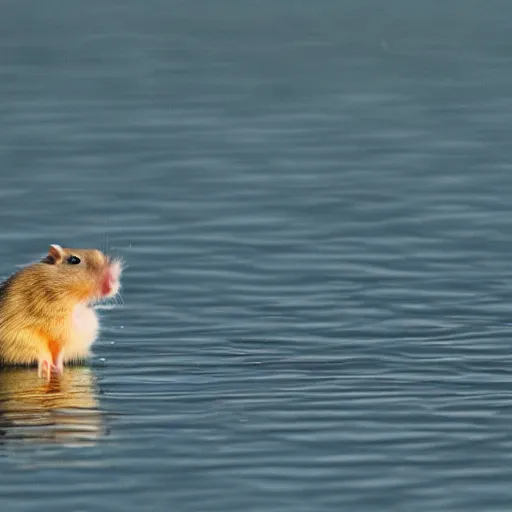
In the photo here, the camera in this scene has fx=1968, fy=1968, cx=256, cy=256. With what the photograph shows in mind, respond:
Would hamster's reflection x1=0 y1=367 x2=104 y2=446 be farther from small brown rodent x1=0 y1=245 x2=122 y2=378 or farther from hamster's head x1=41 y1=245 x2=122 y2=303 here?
hamster's head x1=41 y1=245 x2=122 y2=303

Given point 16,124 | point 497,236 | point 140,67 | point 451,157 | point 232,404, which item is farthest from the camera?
Answer: point 140,67

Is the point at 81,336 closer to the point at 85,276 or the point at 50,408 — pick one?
the point at 85,276

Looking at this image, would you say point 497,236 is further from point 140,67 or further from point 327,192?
point 140,67

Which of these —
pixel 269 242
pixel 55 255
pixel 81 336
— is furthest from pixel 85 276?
pixel 269 242

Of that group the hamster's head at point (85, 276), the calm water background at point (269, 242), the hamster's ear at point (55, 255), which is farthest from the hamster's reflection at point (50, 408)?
the hamster's ear at point (55, 255)

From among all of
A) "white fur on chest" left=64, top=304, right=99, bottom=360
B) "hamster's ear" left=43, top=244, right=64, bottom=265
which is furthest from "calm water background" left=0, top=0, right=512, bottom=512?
"hamster's ear" left=43, top=244, right=64, bottom=265

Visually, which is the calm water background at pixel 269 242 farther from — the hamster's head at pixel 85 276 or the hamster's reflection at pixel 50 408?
the hamster's head at pixel 85 276

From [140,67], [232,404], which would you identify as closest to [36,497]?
[232,404]

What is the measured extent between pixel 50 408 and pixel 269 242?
Result: 4.67m

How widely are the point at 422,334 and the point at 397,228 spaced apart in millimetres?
3361

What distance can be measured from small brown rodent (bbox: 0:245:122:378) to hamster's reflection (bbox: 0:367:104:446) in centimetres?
13

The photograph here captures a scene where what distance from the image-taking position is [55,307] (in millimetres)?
13758

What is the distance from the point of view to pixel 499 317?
14.3 meters

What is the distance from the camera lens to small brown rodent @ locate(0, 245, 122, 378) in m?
13.6
